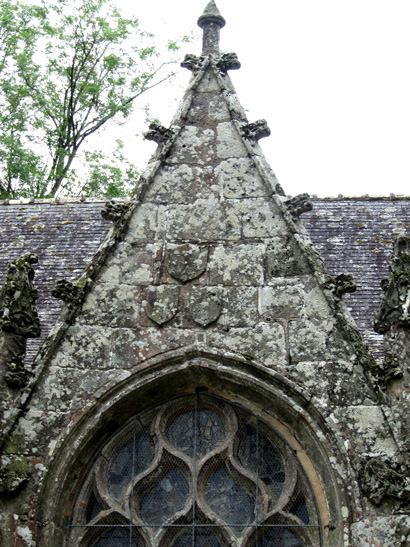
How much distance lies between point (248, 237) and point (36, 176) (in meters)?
12.7

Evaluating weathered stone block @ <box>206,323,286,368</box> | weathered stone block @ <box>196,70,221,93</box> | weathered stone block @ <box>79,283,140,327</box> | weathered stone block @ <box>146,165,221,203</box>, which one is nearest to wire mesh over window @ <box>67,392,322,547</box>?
weathered stone block @ <box>206,323,286,368</box>

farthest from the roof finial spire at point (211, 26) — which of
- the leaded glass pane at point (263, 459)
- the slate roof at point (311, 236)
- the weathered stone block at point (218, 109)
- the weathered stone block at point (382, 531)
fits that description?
the weathered stone block at point (382, 531)

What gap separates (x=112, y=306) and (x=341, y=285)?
1931mm

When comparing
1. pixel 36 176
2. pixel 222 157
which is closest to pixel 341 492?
pixel 222 157

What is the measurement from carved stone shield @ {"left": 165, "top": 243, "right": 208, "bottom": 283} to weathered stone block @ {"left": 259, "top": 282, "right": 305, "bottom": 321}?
0.60m

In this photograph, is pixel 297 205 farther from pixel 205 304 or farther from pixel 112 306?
pixel 112 306

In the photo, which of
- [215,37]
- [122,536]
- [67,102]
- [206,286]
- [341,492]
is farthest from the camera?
[67,102]

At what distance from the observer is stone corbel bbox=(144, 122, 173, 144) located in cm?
738

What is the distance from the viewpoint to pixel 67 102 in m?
20.1

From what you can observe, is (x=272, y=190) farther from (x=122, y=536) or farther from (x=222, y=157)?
(x=122, y=536)

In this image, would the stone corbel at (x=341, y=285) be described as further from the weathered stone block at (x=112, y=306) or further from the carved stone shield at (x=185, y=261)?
the weathered stone block at (x=112, y=306)

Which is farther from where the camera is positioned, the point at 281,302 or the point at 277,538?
the point at 281,302

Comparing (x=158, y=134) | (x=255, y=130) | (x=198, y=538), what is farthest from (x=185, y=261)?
(x=198, y=538)

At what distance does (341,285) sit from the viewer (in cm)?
638
